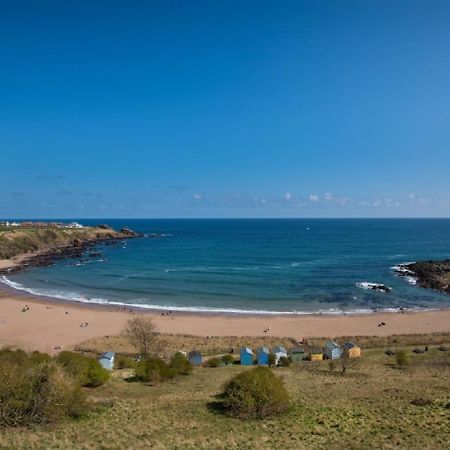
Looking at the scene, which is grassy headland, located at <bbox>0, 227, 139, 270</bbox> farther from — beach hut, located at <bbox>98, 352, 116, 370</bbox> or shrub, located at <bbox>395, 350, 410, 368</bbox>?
shrub, located at <bbox>395, 350, 410, 368</bbox>

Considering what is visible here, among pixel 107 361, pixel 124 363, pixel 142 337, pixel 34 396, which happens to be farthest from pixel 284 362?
pixel 34 396

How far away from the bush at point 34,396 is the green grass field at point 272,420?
825 mm

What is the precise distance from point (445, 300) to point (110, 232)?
141 m

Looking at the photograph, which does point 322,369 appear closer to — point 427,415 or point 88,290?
point 427,415

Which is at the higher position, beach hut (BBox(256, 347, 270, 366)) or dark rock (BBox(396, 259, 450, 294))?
dark rock (BBox(396, 259, 450, 294))

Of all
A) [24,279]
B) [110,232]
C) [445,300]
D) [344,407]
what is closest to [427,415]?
[344,407]

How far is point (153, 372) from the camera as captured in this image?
1184 inches

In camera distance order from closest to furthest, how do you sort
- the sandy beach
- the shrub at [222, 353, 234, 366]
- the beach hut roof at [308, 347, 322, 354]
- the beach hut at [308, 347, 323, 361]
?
the shrub at [222, 353, 234, 366] → the beach hut at [308, 347, 323, 361] → the beach hut roof at [308, 347, 322, 354] → the sandy beach

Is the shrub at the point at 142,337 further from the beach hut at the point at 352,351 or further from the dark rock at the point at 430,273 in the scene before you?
the dark rock at the point at 430,273

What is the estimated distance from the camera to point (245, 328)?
50.9 m

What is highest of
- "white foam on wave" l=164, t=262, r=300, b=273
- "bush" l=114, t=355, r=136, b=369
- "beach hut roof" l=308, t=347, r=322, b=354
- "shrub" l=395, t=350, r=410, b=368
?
"white foam on wave" l=164, t=262, r=300, b=273

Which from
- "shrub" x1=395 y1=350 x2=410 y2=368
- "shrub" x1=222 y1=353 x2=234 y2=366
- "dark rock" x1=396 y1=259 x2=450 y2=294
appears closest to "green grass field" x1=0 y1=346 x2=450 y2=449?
"shrub" x1=395 y1=350 x2=410 y2=368

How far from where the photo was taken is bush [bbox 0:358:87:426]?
1983 cm

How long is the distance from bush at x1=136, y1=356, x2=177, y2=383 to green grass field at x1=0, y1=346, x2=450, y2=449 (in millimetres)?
944
